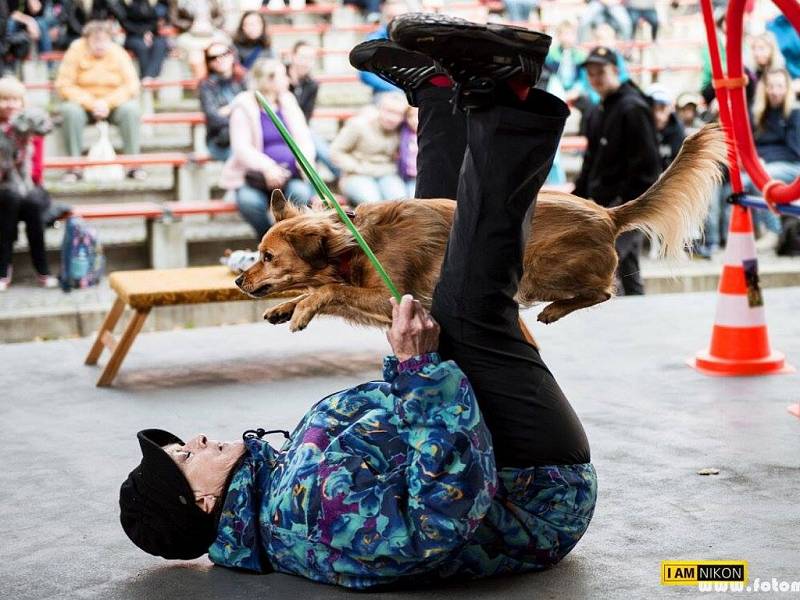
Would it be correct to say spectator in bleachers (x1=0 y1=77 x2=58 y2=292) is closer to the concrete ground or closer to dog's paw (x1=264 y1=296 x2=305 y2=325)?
the concrete ground

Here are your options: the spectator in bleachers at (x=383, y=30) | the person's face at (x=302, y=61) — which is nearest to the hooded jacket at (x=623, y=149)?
the spectator in bleachers at (x=383, y=30)

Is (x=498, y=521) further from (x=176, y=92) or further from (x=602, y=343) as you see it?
(x=176, y=92)

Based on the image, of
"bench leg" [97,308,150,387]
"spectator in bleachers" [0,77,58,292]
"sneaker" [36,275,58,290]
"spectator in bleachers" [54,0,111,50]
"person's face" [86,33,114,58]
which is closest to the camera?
"bench leg" [97,308,150,387]

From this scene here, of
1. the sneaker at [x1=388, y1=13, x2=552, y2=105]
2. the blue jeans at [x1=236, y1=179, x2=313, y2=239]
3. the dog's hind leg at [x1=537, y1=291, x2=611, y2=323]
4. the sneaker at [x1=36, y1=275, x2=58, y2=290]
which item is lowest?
the sneaker at [x1=36, y1=275, x2=58, y2=290]

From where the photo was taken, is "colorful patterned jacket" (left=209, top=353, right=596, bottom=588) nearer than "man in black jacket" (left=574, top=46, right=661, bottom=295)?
Yes

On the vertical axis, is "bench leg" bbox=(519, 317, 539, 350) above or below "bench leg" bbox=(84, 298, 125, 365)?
above

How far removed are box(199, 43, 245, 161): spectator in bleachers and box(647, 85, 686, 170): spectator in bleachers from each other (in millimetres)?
2789

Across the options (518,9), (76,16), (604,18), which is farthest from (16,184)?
(604,18)

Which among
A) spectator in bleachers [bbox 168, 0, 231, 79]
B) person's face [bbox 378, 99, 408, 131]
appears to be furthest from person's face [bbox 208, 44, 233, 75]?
spectator in bleachers [bbox 168, 0, 231, 79]

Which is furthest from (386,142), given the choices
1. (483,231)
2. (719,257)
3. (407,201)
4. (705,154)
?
(483,231)

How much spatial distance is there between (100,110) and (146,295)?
12.4 ft

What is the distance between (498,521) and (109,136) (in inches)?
287

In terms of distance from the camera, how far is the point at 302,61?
888cm

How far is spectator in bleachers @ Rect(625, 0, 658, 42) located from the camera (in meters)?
12.0
